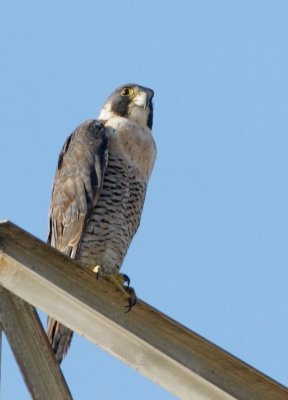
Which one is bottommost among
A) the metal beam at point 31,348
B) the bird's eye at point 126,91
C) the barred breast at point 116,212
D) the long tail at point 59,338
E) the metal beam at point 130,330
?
the metal beam at point 31,348

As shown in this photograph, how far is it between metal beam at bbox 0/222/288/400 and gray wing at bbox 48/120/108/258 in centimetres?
303

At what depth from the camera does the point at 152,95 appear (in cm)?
739

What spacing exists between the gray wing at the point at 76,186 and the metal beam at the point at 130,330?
303 cm

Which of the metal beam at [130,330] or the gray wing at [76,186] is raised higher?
the gray wing at [76,186]

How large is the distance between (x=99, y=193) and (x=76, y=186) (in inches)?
6.3

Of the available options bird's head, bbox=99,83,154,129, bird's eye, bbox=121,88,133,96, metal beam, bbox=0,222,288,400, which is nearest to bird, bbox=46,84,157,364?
bird's head, bbox=99,83,154,129

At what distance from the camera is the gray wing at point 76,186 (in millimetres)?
6449

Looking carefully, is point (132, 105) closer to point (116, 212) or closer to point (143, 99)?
point (143, 99)

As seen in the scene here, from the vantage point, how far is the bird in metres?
6.44

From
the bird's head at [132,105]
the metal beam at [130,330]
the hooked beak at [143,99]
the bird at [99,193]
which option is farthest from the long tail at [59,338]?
the metal beam at [130,330]

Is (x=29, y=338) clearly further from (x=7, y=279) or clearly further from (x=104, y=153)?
(x=104, y=153)

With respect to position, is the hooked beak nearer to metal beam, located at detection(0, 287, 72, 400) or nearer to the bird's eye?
the bird's eye

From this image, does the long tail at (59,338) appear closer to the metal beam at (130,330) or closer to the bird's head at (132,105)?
the bird's head at (132,105)

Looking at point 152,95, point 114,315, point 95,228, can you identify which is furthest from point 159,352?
point 152,95
